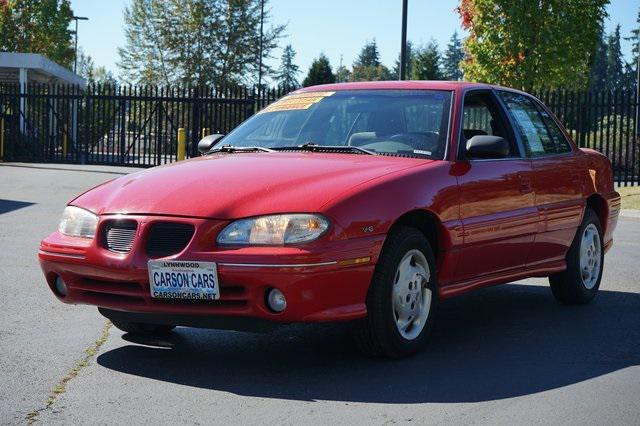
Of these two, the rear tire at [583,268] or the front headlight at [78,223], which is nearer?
the front headlight at [78,223]

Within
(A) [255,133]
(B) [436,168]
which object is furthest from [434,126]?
(A) [255,133]

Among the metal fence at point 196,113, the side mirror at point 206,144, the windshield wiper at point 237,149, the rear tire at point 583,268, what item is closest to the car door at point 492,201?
the rear tire at point 583,268

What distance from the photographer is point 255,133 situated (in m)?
6.95

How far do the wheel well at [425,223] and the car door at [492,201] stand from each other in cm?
20

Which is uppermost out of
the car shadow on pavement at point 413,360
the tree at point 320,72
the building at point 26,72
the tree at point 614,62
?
the tree at point 614,62

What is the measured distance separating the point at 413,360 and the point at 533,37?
105 feet

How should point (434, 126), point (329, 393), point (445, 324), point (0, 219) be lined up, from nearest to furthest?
point (329, 393) → point (434, 126) → point (445, 324) → point (0, 219)

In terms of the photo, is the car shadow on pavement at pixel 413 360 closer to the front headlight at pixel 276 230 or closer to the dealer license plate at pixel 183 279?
the dealer license plate at pixel 183 279

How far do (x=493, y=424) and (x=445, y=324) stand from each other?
2554 millimetres

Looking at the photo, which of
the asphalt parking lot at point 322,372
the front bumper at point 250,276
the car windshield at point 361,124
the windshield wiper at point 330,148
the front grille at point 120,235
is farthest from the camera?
the car windshield at point 361,124

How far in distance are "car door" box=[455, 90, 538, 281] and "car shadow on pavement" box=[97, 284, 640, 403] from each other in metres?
0.49

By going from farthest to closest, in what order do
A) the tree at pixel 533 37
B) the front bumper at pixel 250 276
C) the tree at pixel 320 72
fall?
the tree at pixel 320 72, the tree at pixel 533 37, the front bumper at pixel 250 276

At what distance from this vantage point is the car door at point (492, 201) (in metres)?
6.36

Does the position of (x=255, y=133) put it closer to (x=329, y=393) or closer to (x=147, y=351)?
(x=147, y=351)
